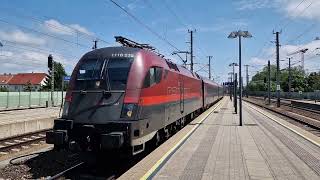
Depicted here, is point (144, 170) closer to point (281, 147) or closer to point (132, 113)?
point (132, 113)

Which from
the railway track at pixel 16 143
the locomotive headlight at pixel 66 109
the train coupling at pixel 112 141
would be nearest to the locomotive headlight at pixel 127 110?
the train coupling at pixel 112 141

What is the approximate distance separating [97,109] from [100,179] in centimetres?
187

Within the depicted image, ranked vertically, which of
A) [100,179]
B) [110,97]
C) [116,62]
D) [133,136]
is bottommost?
[100,179]

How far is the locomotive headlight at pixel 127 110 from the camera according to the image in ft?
35.1

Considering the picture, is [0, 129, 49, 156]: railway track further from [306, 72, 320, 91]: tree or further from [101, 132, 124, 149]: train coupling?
[306, 72, 320, 91]: tree

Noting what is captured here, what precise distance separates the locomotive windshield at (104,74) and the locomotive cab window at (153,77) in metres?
0.61

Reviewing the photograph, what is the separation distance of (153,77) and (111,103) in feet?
6.40

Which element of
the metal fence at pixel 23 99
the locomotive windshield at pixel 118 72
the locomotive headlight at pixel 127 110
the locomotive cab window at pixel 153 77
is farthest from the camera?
the metal fence at pixel 23 99

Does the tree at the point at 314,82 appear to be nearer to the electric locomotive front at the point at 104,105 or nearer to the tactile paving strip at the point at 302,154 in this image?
the tactile paving strip at the point at 302,154

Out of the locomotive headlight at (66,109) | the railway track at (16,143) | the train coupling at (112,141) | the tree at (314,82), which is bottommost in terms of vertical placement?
the railway track at (16,143)

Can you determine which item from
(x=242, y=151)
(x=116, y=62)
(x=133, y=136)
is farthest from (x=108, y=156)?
(x=242, y=151)

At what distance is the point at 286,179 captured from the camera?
927 centimetres

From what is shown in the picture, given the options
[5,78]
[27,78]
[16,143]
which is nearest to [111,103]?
[16,143]

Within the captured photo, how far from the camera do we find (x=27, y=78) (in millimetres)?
141000
